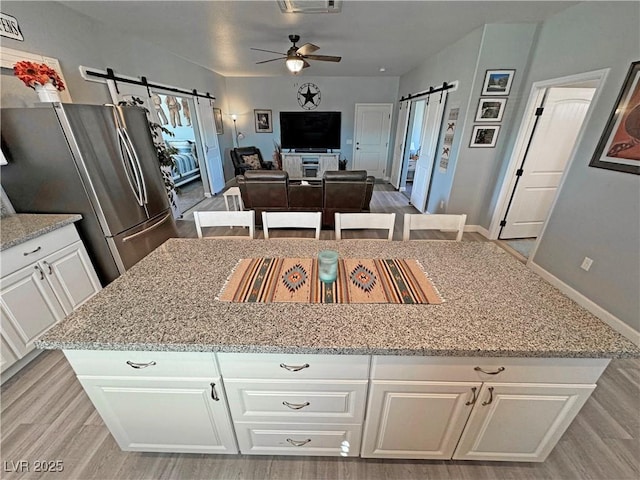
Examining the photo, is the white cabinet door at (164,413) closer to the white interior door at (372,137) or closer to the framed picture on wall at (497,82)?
the framed picture on wall at (497,82)

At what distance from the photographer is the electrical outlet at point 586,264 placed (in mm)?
2252

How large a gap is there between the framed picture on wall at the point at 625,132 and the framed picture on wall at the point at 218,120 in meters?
6.45

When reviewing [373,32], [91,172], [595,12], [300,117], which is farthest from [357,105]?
[91,172]

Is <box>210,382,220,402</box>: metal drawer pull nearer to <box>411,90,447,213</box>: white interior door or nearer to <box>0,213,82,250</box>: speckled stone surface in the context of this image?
<box>0,213,82,250</box>: speckled stone surface

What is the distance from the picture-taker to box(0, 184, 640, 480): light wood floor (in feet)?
4.10

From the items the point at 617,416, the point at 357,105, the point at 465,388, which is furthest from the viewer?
the point at 357,105

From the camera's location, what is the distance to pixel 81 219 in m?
2.02

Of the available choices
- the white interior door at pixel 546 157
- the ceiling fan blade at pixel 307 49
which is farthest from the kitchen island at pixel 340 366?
the ceiling fan blade at pixel 307 49

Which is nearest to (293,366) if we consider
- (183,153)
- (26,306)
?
(26,306)

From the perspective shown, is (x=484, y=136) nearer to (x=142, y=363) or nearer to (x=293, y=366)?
(x=293, y=366)

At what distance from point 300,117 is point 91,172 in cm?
585

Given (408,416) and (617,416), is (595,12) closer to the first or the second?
(617,416)

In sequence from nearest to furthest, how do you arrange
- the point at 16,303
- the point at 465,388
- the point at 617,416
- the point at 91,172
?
the point at 465,388
the point at 617,416
the point at 16,303
the point at 91,172

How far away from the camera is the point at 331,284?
1161 mm
